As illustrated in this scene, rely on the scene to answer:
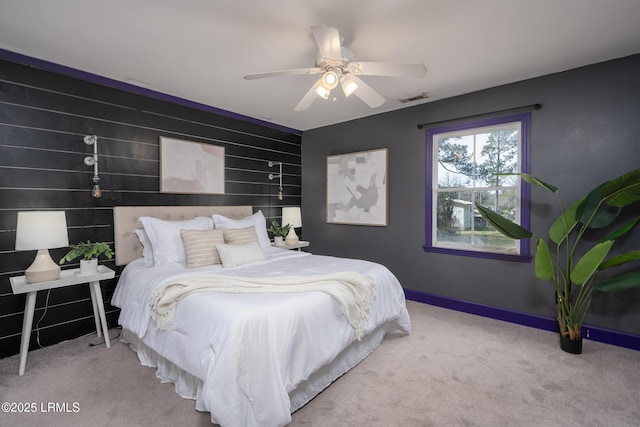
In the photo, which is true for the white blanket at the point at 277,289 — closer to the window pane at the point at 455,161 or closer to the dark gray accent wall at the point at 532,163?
the dark gray accent wall at the point at 532,163

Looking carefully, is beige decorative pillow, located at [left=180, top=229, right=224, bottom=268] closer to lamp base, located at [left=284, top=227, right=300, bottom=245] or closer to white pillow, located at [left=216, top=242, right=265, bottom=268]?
white pillow, located at [left=216, top=242, right=265, bottom=268]

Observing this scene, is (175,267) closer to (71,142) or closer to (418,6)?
(71,142)

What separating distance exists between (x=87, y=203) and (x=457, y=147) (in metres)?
4.04

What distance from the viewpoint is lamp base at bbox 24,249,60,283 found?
7.41 feet

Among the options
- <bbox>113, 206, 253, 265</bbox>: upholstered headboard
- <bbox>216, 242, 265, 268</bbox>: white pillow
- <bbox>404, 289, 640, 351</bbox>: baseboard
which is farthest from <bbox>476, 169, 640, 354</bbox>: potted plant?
<bbox>113, 206, 253, 265</bbox>: upholstered headboard

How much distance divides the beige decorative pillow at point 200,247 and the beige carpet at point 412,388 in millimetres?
913

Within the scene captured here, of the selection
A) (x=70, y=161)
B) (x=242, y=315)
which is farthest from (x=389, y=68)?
(x=70, y=161)

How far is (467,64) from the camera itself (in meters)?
2.69

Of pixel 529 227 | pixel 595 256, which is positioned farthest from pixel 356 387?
pixel 529 227

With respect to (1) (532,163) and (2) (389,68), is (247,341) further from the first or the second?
(1) (532,163)

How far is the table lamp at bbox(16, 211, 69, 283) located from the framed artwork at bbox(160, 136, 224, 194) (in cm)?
112

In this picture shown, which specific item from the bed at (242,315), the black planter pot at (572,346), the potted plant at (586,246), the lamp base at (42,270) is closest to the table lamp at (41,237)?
the lamp base at (42,270)

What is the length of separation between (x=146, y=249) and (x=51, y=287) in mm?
746

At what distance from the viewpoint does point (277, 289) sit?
2.00 meters
